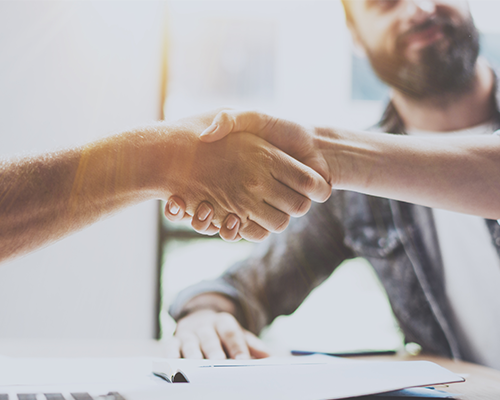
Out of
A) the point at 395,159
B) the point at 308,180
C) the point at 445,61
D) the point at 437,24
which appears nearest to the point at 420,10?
the point at 437,24

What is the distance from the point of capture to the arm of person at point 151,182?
2.18 feet

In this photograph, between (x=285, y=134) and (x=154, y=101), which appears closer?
(x=285, y=134)

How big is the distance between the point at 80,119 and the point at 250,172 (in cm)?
167

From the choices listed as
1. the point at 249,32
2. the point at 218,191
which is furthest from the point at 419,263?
the point at 249,32

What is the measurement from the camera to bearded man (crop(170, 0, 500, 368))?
84cm

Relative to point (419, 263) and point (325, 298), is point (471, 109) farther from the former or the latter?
point (325, 298)

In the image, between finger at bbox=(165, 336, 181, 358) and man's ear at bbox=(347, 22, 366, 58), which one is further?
man's ear at bbox=(347, 22, 366, 58)

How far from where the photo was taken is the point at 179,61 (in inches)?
96.1

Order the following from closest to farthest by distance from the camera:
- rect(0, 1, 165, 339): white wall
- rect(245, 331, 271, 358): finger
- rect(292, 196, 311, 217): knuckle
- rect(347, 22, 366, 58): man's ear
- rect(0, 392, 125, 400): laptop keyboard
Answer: rect(0, 392, 125, 400): laptop keyboard → rect(245, 331, 271, 358): finger → rect(292, 196, 311, 217): knuckle → rect(347, 22, 366, 58): man's ear → rect(0, 1, 165, 339): white wall

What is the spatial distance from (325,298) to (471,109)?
55.7 inches

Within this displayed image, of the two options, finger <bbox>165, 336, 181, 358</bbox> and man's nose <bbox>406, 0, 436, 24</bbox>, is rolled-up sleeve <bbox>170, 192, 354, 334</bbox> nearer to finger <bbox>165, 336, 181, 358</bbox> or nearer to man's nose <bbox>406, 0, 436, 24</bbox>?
finger <bbox>165, 336, 181, 358</bbox>

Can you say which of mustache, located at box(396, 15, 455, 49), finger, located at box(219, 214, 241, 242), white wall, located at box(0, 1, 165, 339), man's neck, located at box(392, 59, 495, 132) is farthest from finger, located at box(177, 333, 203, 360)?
white wall, located at box(0, 1, 165, 339)

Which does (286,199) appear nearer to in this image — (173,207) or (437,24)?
(173,207)

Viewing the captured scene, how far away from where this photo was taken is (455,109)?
139 cm
